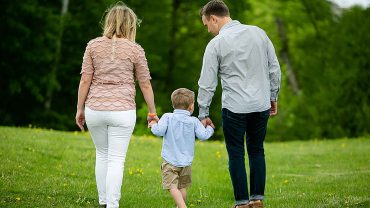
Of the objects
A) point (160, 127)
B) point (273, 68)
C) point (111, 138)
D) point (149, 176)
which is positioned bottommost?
point (149, 176)

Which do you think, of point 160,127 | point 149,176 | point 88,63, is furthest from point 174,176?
point 149,176

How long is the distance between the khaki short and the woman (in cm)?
50

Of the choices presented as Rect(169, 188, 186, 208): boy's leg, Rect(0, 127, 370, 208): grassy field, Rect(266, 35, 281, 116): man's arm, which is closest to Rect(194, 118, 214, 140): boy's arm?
Rect(169, 188, 186, 208): boy's leg

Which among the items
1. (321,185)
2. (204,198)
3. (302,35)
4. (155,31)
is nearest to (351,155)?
(321,185)

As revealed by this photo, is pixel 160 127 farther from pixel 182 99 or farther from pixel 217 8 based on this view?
pixel 217 8

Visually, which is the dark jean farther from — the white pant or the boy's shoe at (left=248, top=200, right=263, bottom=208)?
the white pant

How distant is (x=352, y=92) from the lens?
29.3 m

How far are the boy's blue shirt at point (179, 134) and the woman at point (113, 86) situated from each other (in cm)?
41

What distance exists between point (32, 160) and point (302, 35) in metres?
32.6

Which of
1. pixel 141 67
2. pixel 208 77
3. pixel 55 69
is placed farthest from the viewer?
pixel 55 69

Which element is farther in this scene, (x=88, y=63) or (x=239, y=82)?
(x=239, y=82)

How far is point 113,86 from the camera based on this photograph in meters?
7.54

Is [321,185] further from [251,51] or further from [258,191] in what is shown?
[251,51]

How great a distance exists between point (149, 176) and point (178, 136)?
13.9 feet
